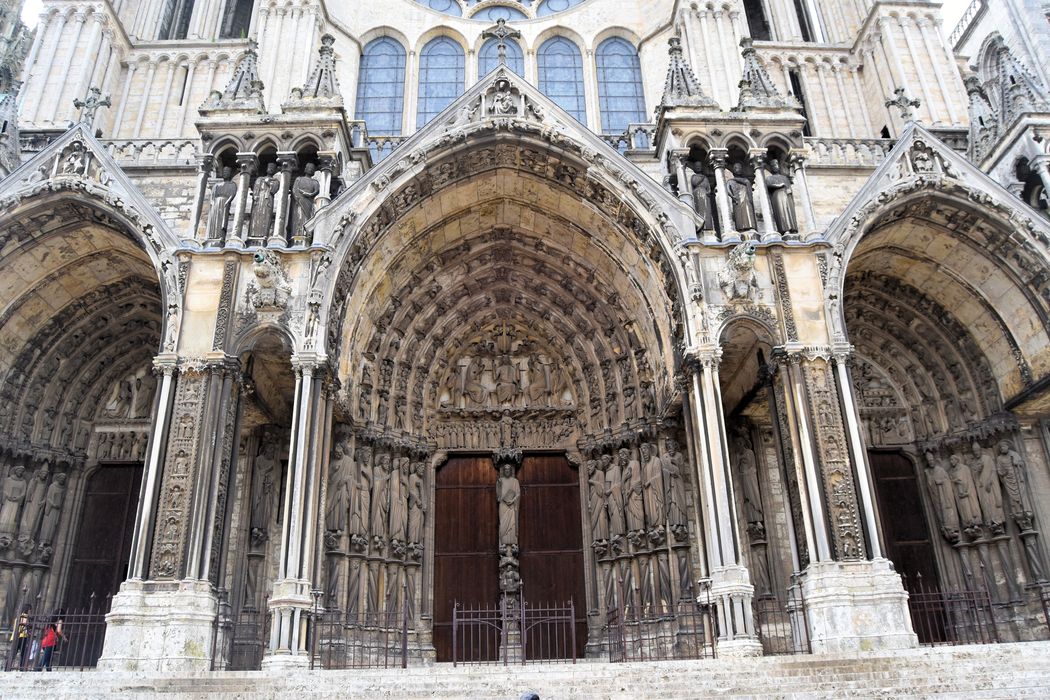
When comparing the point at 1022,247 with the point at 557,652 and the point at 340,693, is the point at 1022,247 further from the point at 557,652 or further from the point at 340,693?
the point at 340,693

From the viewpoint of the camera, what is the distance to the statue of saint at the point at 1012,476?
11547mm

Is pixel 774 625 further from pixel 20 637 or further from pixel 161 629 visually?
pixel 20 637

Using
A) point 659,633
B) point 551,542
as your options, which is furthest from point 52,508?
point 659,633

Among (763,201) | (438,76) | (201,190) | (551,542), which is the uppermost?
(438,76)

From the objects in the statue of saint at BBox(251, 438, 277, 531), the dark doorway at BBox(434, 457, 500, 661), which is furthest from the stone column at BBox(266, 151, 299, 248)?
the dark doorway at BBox(434, 457, 500, 661)

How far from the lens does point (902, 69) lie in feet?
49.7

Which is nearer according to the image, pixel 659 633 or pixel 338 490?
pixel 659 633

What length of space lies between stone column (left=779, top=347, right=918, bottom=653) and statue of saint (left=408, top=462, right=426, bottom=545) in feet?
18.8

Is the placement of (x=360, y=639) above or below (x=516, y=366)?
below

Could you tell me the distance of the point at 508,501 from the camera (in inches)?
496

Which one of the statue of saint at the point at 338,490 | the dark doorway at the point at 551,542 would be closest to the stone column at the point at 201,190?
the statue of saint at the point at 338,490

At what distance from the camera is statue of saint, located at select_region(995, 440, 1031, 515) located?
11547mm

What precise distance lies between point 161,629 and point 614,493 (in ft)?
21.4

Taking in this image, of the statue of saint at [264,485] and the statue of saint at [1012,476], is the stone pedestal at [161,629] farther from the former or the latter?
the statue of saint at [1012,476]
